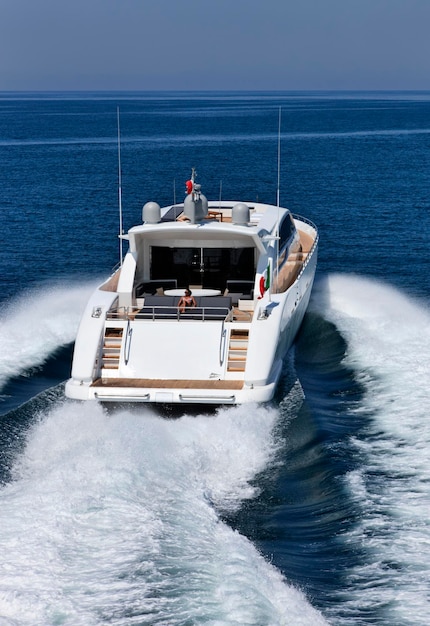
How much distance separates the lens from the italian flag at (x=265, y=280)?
603 inches

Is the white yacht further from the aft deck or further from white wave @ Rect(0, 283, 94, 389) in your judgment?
white wave @ Rect(0, 283, 94, 389)

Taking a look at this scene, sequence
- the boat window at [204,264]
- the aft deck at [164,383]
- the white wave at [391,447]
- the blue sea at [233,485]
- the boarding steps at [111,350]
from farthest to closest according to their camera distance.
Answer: the boat window at [204,264]
the boarding steps at [111,350]
the aft deck at [164,383]
the white wave at [391,447]
the blue sea at [233,485]

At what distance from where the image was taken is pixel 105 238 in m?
31.9

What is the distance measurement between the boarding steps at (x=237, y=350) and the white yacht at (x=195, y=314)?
2cm

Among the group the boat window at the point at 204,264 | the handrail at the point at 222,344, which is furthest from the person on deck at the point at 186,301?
the boat window at the point at 204,264

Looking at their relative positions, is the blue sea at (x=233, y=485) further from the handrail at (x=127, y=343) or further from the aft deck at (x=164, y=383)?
the handrail at (x=127, y=343)

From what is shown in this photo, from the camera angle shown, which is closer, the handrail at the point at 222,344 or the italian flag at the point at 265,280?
the handrail at the point at 222,344

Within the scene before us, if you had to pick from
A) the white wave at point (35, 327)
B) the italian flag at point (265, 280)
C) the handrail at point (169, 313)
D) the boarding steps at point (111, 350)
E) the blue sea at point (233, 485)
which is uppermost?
the italian flag at point (265, 280)

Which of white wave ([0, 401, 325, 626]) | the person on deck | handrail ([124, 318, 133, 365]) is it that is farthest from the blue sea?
the person on deck

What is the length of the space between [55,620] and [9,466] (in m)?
3.87

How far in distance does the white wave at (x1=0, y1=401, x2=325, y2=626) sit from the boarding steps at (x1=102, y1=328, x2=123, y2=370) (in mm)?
1300

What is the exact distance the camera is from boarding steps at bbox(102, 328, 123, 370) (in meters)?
14.5

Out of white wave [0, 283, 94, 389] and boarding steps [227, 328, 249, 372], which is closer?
boarding steps [227, 328, 249, 372]

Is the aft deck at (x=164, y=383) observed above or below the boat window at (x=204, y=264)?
below
